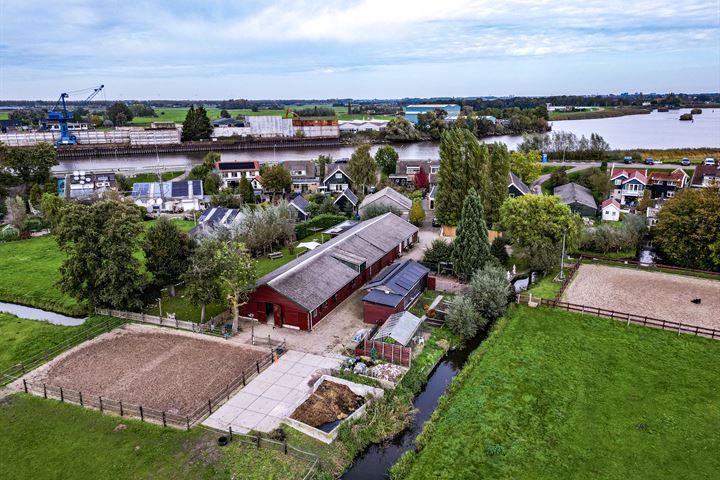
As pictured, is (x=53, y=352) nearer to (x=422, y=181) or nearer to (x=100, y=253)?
(x=100, y=253)

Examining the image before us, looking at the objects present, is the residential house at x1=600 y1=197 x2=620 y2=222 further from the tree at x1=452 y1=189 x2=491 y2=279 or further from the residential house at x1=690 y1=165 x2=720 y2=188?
the tree at x1=452 y1=189 x2=491 y2=279

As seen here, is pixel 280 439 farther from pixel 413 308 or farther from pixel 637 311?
pixel 637 311

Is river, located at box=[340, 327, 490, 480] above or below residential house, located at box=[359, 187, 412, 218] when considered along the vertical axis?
below

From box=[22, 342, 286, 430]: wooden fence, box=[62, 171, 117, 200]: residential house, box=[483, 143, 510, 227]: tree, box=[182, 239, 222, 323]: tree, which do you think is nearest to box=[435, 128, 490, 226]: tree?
box=[483, 143, 510, 227]: tree

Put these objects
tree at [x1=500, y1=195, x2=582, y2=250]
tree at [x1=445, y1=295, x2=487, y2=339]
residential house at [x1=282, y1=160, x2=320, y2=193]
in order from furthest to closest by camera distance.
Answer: residential house at [x1=282, y1=160, x2=320, y2=193]
tree at [x1=500, y1=195, x2=582, y2=250]
tree at [x1=445, y1=295, x2=487, y2=339]

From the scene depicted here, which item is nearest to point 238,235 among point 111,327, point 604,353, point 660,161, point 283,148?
point 111,327

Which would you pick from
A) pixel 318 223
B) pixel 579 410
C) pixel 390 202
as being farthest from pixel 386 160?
pixel 579 410
